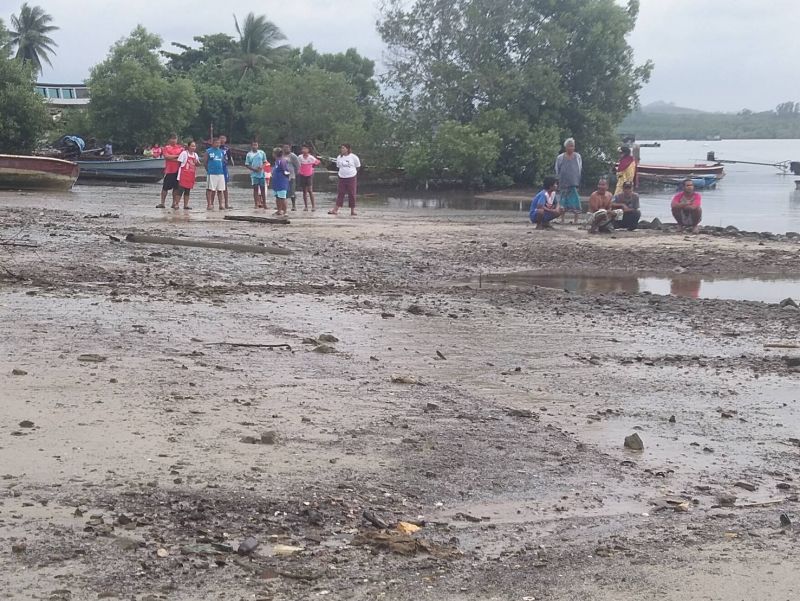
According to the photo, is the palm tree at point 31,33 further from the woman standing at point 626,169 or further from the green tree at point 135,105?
the woman standing at point 626,169

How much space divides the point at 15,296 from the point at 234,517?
6126mm

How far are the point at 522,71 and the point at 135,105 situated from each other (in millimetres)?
23754

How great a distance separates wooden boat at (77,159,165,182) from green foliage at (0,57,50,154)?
1086 cm

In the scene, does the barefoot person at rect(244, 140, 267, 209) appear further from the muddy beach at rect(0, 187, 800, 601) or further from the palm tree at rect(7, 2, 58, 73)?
the palm tree at rect(7, 2, 58, 73)

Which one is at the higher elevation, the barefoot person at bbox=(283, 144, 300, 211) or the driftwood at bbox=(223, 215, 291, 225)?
the barefoot person at bbox=(283, 144, 300, 211)

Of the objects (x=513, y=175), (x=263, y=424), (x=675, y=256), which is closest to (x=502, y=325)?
(x=263, y=424)

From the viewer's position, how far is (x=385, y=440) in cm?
563

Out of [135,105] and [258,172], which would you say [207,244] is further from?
[135,105]

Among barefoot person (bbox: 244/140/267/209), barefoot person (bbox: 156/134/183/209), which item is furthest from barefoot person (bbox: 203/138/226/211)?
barefoot person (bbox: 244/140/267/209)

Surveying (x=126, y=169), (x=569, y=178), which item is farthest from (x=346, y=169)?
(x=126, y=169)

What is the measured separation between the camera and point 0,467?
189 inches

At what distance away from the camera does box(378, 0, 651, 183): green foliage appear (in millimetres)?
38188

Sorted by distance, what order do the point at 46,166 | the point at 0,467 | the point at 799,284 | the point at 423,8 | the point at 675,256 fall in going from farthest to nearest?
the point at 423,8 < the point at 46,166 < the point at 675,256 < the point at 799,284 < the point at 0,467

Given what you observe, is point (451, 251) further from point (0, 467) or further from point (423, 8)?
point (423, 8)
